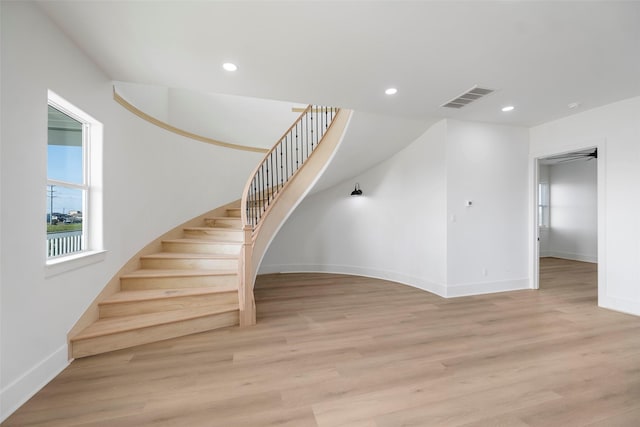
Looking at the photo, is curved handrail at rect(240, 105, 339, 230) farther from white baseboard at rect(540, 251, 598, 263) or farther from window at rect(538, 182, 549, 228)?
white baseboard at rect(540, 251, 598, 263)

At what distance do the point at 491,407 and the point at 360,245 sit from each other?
169 inches

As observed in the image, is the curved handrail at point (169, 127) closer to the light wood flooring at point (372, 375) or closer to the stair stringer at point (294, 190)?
the stair stringer at point (294, 190)

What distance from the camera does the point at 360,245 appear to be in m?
6.14

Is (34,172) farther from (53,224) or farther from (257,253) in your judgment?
(257,253)

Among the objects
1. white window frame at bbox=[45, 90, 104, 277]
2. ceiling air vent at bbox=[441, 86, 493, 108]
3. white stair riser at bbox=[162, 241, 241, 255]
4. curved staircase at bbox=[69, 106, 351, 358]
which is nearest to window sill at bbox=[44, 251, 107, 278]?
white window frame at bbox=[45, 90, 104, 277]

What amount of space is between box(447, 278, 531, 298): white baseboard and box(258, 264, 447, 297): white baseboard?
0.30 metres

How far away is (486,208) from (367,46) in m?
3.58

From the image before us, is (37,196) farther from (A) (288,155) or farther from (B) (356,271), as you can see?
(B) (356,271)

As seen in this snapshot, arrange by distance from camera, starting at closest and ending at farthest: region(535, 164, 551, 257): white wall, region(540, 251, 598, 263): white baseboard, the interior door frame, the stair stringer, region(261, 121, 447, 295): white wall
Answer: the interior door frame
the stair stringer
region(261, 121, 447, 295): white wall
region(540, 251, 598, 263): white baseboard
region(535, 164, 551, 257): white wall

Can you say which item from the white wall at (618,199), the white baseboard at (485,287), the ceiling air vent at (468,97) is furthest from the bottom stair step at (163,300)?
the white wall at (618,199)

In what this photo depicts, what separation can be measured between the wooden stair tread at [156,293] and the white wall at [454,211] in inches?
128

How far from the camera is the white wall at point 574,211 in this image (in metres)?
7.67

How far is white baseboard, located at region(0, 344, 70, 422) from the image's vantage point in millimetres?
1824


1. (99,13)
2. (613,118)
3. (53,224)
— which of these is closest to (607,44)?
(613,118)
